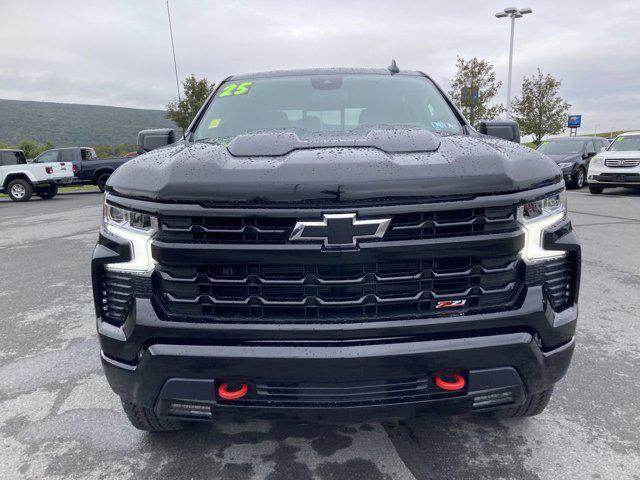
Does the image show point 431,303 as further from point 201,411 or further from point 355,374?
point 201,411

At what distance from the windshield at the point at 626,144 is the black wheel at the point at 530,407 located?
14021 millimetres

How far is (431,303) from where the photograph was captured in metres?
1.73

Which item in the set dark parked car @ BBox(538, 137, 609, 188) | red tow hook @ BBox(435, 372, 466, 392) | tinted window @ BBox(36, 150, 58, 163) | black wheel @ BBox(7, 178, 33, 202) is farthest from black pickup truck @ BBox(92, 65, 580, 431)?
tinted window @ BBox(36, 150, 58, 163)

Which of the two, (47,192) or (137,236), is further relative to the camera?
(47,192)

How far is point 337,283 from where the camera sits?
167 centimetres

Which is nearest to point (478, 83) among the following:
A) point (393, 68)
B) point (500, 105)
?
point (500, 105)

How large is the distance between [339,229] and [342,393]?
590 millimetres

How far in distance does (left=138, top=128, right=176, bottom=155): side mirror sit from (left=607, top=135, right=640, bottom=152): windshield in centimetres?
1432

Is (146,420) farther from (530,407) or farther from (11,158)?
(11,158)

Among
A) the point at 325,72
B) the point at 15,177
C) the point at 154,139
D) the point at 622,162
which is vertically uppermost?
the point at 325,72

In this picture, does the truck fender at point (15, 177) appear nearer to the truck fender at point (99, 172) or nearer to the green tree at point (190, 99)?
the truck fender at point (99, 172)

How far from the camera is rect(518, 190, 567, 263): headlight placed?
175cm

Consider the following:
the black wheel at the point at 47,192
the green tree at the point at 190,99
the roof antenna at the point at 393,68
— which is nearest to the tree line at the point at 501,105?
the green tree at the point at 190,99

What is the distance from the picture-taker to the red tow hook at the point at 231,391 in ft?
5.72
